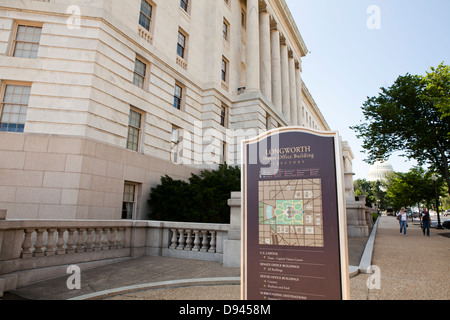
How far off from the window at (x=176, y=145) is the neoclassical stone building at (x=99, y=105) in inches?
2.8

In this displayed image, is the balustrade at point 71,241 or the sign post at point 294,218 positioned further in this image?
the balustrade at point 71,241

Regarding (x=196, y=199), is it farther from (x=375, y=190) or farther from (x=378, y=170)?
(x=378, y=170)

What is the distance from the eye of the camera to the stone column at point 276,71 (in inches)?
1207

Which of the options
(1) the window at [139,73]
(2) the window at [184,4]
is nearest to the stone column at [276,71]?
(2) the window at [184,4]

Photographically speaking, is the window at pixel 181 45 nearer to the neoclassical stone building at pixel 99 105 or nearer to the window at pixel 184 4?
the neoclassical stone building at pixel 99 105

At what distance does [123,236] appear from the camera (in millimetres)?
9852

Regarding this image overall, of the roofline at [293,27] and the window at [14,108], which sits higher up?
the roofline at [293,27]

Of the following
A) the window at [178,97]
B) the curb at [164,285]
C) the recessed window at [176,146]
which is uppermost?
the window at [178,97]

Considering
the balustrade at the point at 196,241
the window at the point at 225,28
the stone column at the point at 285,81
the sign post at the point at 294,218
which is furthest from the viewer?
the stone column at the point at 285,81

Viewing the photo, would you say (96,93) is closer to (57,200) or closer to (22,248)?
(57,200)

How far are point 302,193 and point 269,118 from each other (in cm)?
2358

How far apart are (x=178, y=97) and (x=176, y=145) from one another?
11.8 feet

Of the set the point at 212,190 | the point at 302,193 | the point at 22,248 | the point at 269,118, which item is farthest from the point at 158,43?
the point at 302,193

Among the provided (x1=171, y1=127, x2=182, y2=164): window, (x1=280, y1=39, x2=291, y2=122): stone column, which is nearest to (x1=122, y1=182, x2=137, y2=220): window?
(x1=171, y1=127, x2=182, y2=164): window
